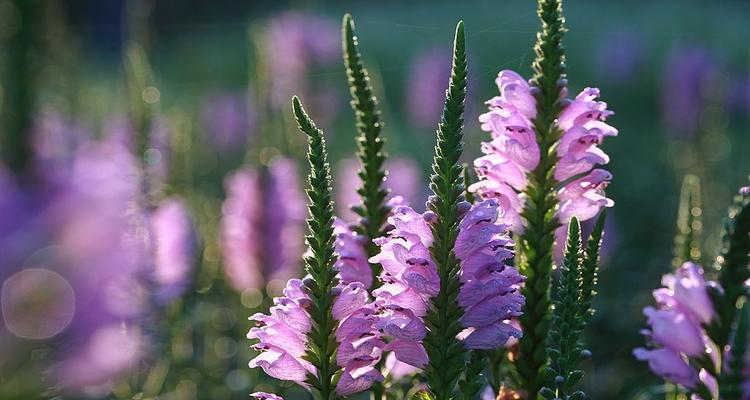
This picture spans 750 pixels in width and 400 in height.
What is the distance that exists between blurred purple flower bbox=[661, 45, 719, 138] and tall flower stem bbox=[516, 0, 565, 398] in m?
6.78

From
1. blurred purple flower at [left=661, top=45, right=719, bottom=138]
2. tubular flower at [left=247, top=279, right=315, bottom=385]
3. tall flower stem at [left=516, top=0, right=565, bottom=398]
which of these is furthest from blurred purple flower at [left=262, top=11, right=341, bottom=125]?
tubular flower at [left=247, top=279, right=315, bottom=385]

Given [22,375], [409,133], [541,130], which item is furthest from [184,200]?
[409,133]

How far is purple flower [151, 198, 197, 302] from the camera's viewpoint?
3.35 metres

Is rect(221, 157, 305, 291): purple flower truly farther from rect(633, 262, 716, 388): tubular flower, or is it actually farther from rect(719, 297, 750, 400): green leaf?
rect(719, 297, 750, 400): green leaf

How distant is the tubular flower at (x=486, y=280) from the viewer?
159cm

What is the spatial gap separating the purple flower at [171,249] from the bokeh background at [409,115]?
0.85 feet

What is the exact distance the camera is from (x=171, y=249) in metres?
3.54

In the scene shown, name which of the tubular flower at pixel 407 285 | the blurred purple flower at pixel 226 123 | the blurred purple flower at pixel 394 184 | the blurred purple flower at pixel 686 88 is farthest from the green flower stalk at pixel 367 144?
the blurred purple flower at pixel 226 123

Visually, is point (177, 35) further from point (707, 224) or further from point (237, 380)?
point (237, 380)

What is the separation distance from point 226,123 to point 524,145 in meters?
8.13

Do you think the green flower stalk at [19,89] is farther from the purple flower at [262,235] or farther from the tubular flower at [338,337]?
the purple flower at [262,235]

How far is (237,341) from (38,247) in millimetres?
3541

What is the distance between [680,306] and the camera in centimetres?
174

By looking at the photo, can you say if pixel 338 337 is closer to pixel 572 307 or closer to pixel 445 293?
pixel 445 293
